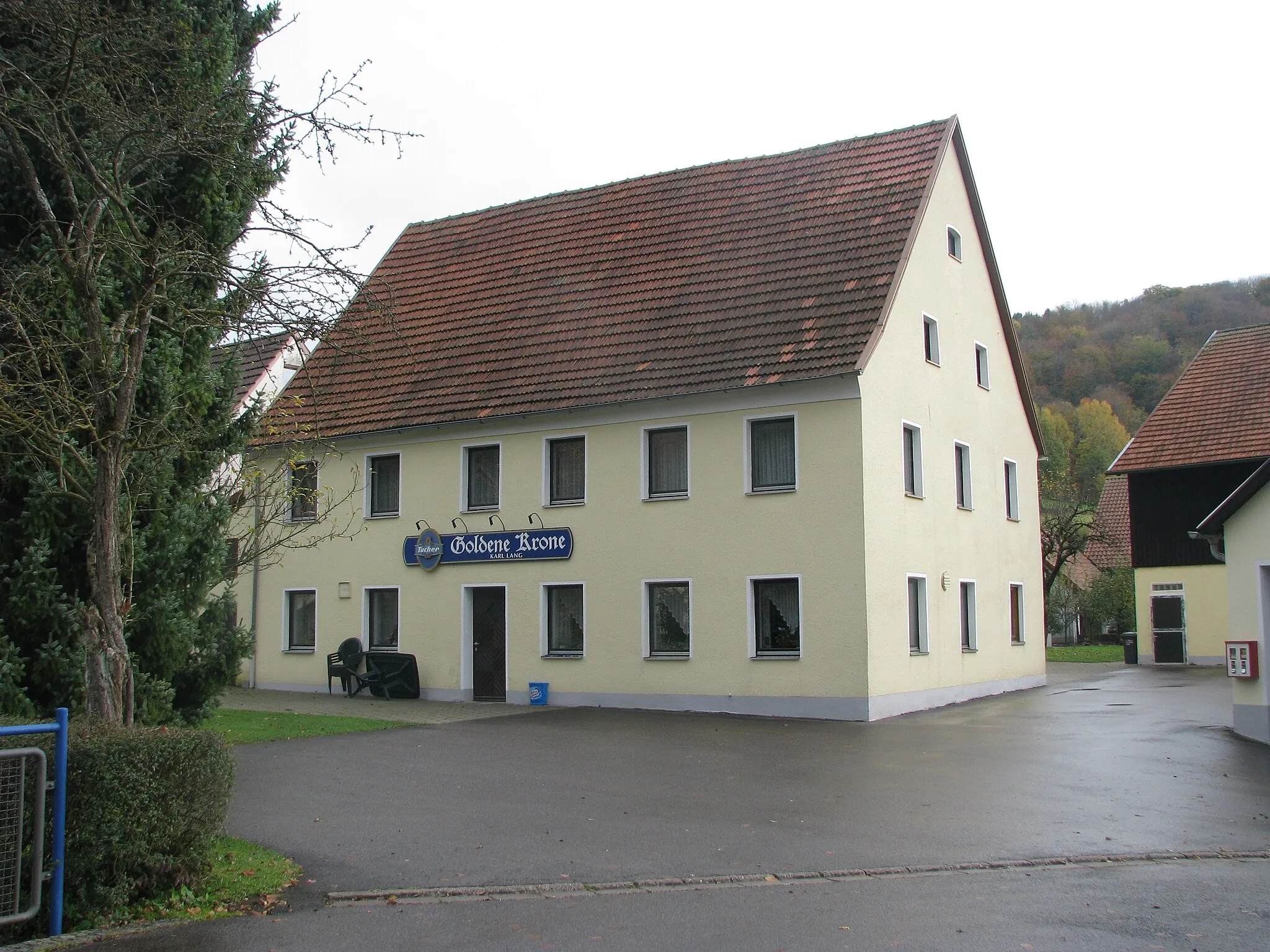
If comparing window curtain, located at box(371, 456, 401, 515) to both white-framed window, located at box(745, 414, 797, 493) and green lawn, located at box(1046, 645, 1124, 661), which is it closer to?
white-framed window, located at box(745, 414, 797, 493)

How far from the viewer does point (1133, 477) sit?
37.7 meters

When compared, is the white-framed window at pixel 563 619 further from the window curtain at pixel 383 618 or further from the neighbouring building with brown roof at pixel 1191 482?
the neighbouring building with brown roof at pixel 1191 482

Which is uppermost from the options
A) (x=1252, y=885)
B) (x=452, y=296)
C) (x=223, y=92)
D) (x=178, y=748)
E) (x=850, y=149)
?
(x=850, y=149)

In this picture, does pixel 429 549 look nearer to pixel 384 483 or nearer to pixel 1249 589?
pixel 384 483

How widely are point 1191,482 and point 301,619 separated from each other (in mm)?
25575

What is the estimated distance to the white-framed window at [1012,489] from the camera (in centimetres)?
2789

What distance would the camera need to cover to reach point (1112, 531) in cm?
5653

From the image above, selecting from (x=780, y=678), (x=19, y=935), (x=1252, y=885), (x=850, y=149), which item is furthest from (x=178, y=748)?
(x=850, y=149)

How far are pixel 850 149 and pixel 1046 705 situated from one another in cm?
1141

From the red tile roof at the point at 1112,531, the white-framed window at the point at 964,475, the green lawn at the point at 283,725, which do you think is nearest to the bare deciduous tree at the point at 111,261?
the green lawn at the point at 283,725

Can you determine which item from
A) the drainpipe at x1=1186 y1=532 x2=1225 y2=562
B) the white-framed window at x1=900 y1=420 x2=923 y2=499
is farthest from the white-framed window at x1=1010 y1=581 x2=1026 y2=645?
the drainpipe at x1=1186 y1=532 x2=1225 y2=562

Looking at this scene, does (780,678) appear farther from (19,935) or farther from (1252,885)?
(19,935)

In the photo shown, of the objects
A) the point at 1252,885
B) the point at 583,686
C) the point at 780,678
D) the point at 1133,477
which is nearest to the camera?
the point at 1252,885

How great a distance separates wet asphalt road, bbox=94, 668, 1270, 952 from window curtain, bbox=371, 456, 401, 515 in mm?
7300
